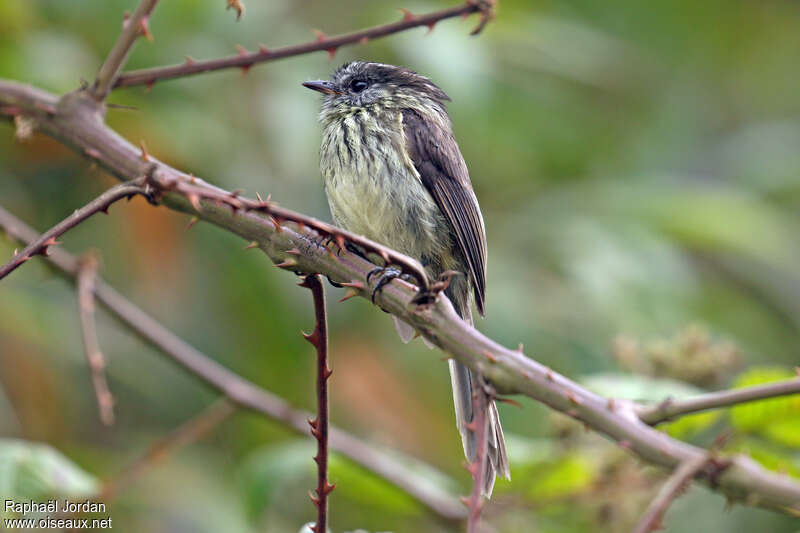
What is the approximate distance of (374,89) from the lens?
13.4ft

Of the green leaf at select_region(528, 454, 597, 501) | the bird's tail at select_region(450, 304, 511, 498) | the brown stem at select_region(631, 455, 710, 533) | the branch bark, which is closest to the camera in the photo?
the brown stem at select_region(631, 455, 710, 533)

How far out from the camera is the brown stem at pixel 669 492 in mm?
1560

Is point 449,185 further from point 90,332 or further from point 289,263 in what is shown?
point 289,263

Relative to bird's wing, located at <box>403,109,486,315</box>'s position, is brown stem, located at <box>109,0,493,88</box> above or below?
below

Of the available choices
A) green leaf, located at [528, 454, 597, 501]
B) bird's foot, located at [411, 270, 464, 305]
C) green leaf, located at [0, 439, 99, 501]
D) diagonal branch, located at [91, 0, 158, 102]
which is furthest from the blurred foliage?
bird's foot, located at [411, 270, 464, 305]

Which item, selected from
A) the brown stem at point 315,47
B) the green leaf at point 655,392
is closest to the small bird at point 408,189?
the green leaf at point 655,392

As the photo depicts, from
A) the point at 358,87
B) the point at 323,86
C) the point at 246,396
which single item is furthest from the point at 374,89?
the point at 246,396

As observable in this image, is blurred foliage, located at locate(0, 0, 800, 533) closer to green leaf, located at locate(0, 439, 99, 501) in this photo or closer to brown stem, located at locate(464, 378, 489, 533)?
green leaf, located at locate(0, 439, 99, 501)

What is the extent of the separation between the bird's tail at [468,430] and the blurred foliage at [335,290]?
35 cm

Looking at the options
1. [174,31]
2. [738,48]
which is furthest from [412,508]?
[738,48]

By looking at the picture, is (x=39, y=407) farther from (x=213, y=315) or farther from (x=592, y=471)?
(x=592, y=471)

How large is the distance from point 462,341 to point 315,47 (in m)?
0.83

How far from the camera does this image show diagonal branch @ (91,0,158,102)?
7.39ft

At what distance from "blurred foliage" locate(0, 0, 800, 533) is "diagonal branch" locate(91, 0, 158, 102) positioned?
1047mm
